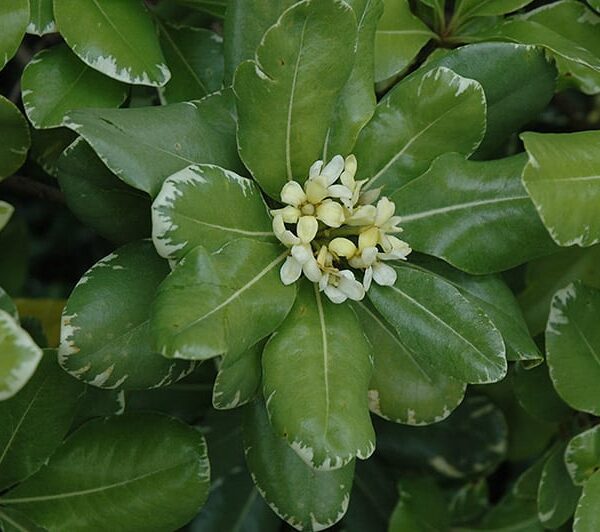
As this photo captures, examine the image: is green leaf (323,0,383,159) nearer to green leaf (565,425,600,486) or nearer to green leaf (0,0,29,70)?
green leaf (0,0,29,70)

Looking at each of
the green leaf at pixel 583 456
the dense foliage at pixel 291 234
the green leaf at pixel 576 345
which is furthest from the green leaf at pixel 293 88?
the green leaf at pixel 583 456

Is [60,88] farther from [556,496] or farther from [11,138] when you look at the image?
[556,496]

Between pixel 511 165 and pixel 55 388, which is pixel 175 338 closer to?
pixel 55 388

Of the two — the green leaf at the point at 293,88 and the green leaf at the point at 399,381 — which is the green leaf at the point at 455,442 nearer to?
the green leaf at the point at 399,381

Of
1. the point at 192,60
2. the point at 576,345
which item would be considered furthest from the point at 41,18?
the point at 576,345

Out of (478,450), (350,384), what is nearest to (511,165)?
(350,384)

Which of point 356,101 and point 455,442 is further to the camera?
point 455,442
